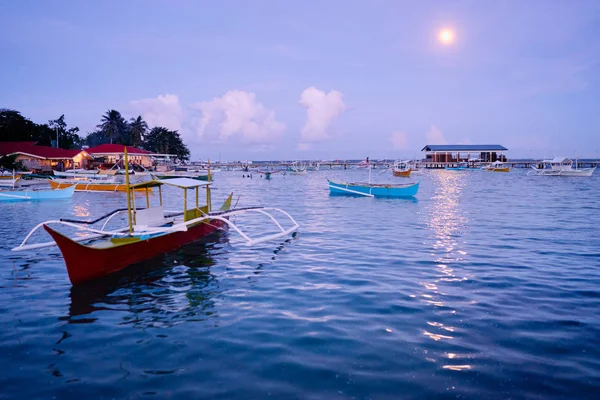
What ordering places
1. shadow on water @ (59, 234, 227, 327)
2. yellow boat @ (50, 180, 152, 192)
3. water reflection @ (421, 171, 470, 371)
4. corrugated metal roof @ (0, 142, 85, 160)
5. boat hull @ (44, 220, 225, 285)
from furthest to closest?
corrugated metal roof @ (0, 142, 85, 160) < yellow boat @ (50, 180, 152, 192) < boat hull @ (44, 220, 225, 285) < shadow on water @ (59, 234, 227, 327) < water reflection @ (421, 171, 470, 371)

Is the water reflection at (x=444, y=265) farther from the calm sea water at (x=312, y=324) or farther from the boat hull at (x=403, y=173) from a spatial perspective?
the boat hull at (x=403, y=173)

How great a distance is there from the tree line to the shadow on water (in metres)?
68.4

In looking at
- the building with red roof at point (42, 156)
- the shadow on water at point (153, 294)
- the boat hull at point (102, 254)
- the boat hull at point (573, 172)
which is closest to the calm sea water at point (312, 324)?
the shadow on water at point (153, 294)

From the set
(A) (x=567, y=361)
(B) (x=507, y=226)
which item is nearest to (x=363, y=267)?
(A) (x=567, y=361)

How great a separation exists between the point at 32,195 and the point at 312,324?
35019 mm

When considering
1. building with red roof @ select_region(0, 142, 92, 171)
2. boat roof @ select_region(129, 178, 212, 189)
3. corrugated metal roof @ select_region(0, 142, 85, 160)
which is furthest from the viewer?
building with red roof @ select_region(0, 142, 92, 171)

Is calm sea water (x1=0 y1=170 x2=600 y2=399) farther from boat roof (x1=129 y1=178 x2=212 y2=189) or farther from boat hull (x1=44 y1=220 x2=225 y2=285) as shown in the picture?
boat roof (x1=129 y1=178 x2=212 y2=189)

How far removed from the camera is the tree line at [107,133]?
6794 cm

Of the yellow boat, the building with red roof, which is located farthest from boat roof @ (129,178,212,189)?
the building with red roof

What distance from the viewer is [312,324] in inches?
333

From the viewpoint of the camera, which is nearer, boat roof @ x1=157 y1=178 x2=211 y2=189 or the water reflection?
the water reflection

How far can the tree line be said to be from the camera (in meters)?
67.9

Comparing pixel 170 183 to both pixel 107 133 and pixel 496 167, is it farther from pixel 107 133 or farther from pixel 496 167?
pixel 496 167

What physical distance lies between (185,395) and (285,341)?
7.31ft
